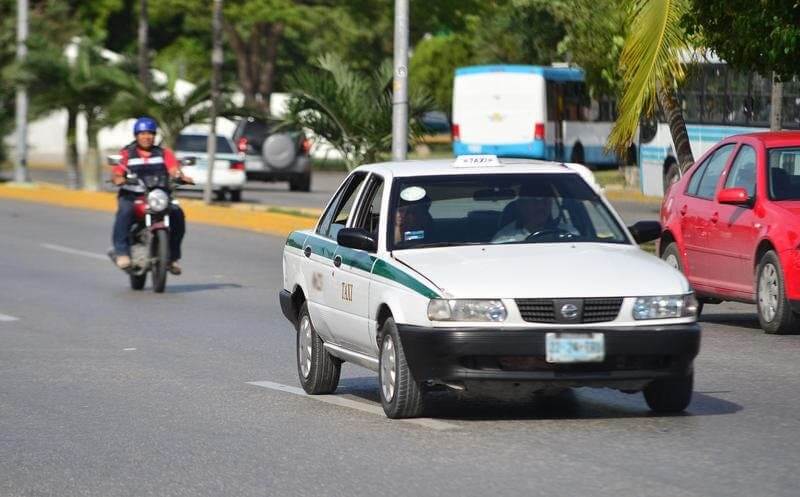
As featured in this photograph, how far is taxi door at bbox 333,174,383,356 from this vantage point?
10547 mm

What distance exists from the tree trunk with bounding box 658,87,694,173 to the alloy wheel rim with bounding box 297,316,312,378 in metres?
12.0

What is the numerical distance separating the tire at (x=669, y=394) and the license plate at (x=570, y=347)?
740 mm

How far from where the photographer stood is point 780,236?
14.4 metres

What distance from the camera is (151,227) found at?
19797 mm

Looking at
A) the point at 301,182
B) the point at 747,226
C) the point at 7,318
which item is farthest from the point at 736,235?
the point at 301,182

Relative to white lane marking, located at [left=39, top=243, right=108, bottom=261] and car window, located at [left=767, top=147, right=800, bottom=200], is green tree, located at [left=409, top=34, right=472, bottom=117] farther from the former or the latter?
car window, located at [left=767, top=147, right=800, bottom=200]

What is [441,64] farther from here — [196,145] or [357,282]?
[357,282]

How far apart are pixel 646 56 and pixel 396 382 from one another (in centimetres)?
1099

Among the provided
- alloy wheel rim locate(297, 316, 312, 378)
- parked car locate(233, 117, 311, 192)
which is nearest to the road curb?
parked car locate(233, 117, 311, 192)

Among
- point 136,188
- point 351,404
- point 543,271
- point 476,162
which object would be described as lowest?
point 351,404

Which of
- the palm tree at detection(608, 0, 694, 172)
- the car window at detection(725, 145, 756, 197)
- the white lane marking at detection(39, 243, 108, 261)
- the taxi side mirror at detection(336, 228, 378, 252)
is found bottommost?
the white lane marking at detection(39, 243, 108, 261)

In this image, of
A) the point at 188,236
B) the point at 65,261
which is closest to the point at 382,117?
the point at 188,236

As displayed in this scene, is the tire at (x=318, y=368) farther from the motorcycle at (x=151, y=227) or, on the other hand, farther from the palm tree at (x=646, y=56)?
the palm tree at (x=646, y=56)

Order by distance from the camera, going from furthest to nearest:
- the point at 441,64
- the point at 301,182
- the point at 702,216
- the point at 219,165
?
the point at 441,64 → the point at 301,182 → the point at 219,165 → the point at 702,216
